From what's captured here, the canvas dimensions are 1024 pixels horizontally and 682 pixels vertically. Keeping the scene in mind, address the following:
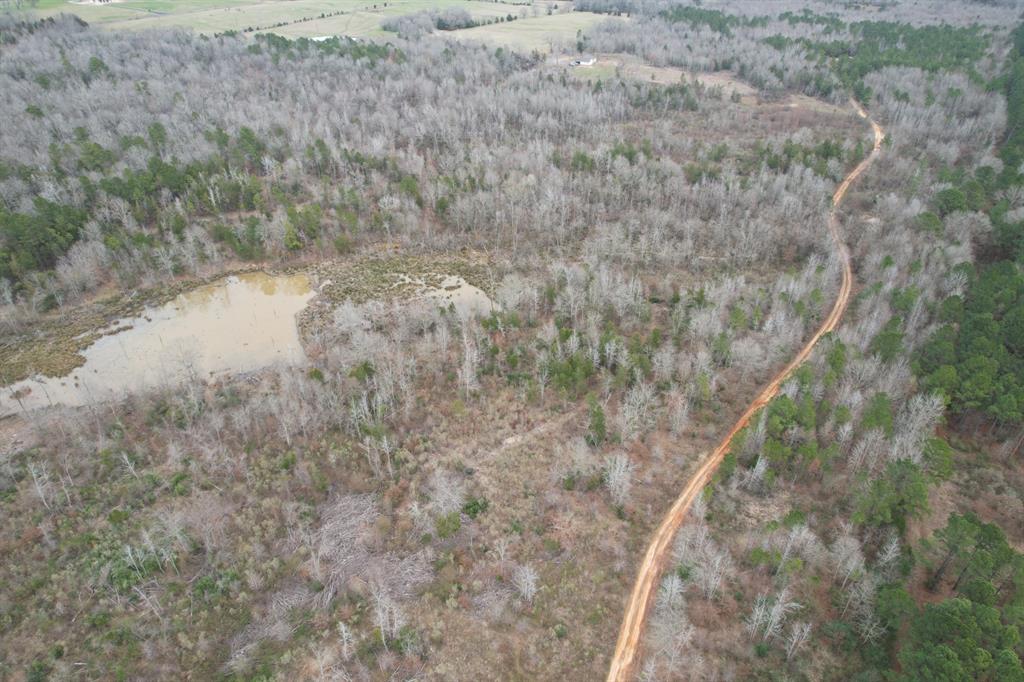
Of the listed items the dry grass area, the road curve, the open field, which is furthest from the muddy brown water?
the open field

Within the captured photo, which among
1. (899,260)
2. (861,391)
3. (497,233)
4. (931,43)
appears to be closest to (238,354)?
(497,233)

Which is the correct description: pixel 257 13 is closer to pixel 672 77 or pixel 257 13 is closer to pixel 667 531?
pixel 672 77

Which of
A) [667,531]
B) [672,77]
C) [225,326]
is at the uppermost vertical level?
[672,77]

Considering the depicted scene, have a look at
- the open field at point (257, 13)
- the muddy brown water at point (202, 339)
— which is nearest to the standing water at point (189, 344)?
the muddy brown water at point (202, 339)

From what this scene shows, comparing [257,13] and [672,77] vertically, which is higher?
[257,13]

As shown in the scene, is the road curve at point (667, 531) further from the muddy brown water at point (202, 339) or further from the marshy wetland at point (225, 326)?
the marshy wetland at point (225, 326)

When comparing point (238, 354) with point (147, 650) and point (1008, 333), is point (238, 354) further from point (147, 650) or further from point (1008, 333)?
point (1008, 333)

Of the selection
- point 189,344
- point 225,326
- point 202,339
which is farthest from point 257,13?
point 189,344
